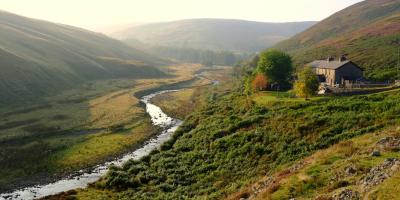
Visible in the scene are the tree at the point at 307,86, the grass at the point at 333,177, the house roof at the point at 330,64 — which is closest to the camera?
the grass at the point at 333,177

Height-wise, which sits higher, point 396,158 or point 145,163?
point 396,158

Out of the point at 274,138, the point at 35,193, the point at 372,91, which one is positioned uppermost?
the point at 372,91

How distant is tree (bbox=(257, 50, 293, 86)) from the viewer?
99.2 meters

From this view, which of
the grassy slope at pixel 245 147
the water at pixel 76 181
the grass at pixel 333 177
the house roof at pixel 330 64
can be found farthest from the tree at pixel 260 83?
the grass at pixel 333 177

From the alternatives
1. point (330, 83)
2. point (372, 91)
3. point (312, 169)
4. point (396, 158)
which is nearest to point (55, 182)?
point (312, 169)

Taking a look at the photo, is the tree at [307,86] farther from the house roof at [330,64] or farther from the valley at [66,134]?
the valley at [66,134]

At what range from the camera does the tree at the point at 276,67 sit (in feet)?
326

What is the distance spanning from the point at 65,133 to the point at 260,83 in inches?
1828

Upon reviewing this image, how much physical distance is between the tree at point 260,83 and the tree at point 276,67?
307 cm

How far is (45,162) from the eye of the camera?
7150 centimetres

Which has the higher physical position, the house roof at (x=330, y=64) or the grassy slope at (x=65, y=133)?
the house roof at (x=330, y=64)

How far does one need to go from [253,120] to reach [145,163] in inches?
761

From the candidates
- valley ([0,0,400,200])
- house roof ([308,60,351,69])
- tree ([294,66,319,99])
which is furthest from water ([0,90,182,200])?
house roof ([308,60,351,69])

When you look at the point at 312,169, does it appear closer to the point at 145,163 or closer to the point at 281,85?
the point at 145,163
